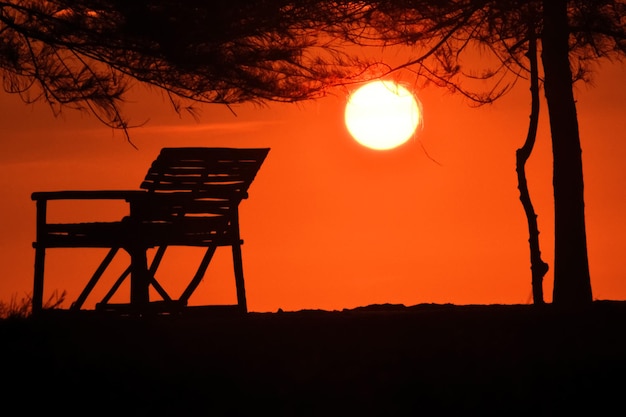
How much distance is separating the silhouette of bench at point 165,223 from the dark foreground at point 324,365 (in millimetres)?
931

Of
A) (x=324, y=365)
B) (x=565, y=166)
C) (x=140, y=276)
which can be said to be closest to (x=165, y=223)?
(x=140, y=276)

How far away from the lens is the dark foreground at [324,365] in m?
5.80

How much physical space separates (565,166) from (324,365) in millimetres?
4160

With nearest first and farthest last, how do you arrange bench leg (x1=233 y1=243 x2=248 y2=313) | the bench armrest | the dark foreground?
the dark foreground < the bench armrest < bench leg (x1=233 y1=243 x2=248 y2=313)

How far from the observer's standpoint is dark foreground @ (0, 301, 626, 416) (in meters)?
5.80

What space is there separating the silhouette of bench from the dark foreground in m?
0.93

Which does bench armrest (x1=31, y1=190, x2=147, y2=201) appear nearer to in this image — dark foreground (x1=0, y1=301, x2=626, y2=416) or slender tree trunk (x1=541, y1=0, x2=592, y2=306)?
dark foreground (x1=0, y1=301, x2=626, y2=416)

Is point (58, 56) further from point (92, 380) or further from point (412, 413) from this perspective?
point (412, 413)

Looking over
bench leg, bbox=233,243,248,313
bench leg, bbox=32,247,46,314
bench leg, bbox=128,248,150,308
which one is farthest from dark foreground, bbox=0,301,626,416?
bench leg, bbox=233,243,248,313

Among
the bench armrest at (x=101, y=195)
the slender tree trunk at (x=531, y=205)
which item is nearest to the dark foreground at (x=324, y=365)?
the bench armrest at (x=101, y=195)

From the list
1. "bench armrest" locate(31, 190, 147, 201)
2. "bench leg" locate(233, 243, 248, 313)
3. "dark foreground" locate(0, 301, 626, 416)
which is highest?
"bench armrest" locate(31, 190, 147, 201)

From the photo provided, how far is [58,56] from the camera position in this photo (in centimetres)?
827

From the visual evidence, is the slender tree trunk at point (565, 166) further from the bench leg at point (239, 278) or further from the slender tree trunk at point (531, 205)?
the bench leg at point (239, 278)

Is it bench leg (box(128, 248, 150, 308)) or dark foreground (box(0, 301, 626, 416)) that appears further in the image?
bench leg (box(128, 248, 150, 308))
